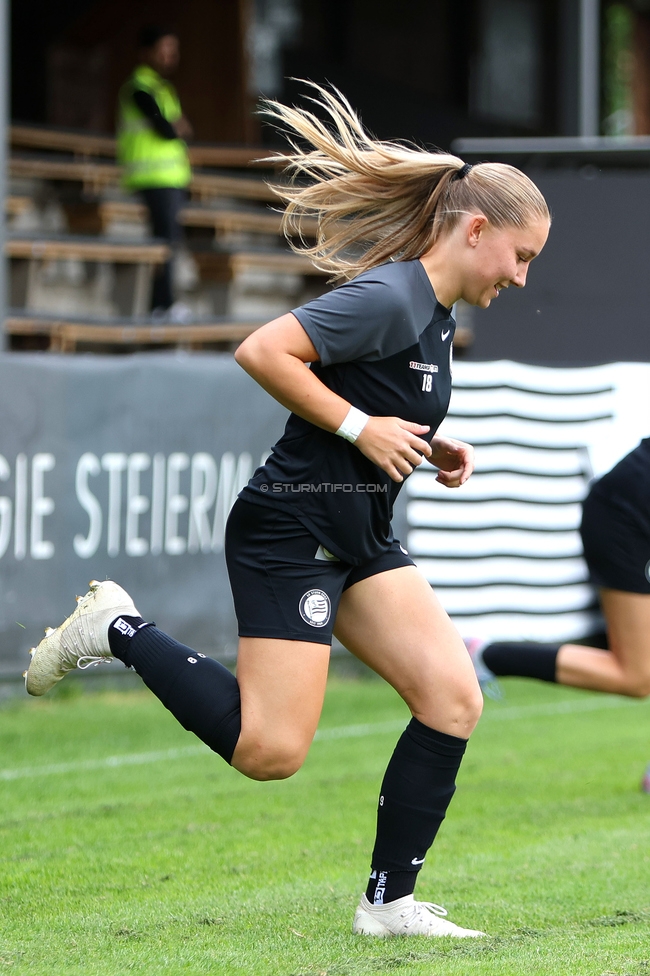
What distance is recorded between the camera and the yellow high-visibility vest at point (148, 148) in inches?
456

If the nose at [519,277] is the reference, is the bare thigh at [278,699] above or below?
below

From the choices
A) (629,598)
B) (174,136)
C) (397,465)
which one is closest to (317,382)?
(397,465)

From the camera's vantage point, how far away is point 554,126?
21688mm

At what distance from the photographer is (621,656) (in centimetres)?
547

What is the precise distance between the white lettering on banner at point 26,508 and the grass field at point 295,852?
35.5 inches

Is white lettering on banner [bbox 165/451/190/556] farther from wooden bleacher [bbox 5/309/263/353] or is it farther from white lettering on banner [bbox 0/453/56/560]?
wooden bleacher [bbox 5/309/263/353]

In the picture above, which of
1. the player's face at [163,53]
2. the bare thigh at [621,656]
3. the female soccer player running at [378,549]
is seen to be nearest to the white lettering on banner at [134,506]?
the bare thigh at [621,656]

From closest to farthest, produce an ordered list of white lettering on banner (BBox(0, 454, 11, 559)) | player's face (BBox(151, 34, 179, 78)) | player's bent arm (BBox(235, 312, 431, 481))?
player's bent arm (BBox(235, 312, 431, 481)) → white lettering on banner (BBox(0, 454, 11, 559)) → player's face (BBox(151, 34, 179, 78))

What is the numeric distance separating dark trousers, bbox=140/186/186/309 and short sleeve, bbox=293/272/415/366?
27.6 ft

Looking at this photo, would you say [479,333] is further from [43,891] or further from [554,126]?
[554,126]

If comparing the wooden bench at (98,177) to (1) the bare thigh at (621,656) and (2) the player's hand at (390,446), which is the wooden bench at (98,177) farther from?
(2) the player's hand at (390,446)

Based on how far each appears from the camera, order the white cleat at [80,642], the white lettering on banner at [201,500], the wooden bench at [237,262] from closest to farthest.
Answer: the white cleat at [80,642]
the white lettering on banner at [201,500]
the wooden bench at [237,262]

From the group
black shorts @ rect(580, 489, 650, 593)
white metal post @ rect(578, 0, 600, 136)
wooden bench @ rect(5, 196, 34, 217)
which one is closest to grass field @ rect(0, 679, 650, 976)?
black shorts @ rect(580, 489, 650, 593)

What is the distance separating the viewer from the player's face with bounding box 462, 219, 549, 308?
3.46m
